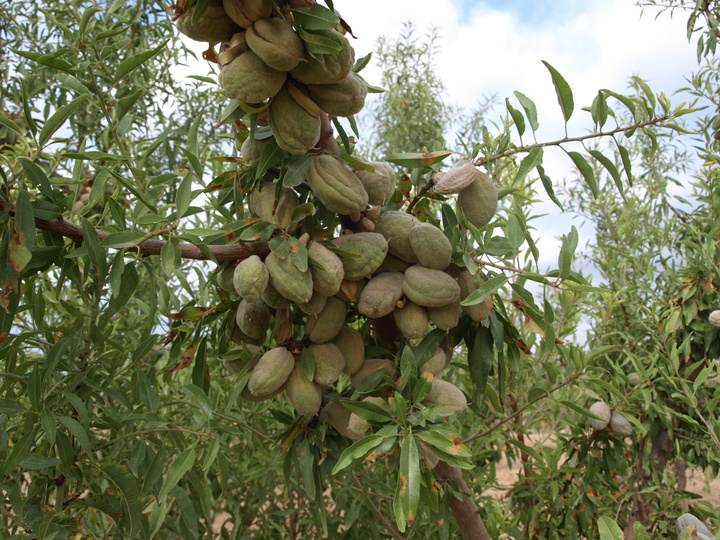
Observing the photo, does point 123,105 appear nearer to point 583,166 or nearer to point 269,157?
point 269,157

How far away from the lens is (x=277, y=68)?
0.69 m

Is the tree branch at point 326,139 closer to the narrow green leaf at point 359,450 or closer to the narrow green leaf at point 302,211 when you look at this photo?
the narrow green leaf at point 302,211

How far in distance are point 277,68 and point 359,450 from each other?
18.7 inches

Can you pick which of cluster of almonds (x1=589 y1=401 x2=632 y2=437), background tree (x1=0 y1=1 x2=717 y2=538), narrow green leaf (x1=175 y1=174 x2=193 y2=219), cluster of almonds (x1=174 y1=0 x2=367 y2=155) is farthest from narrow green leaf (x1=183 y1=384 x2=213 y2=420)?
cluster of almonds (x1=589 y1=401 x2=632 y2=437)

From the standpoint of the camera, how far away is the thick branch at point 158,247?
2.45 ft

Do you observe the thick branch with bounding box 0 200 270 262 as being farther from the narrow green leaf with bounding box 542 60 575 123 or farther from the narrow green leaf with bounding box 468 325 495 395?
the narrow green leaf with bounding box 542 60 575 123

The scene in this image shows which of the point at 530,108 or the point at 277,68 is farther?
the point at 530,108

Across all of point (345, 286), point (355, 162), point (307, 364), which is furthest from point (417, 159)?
point (307, 364)

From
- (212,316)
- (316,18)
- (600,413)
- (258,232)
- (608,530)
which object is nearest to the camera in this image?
(608,530)

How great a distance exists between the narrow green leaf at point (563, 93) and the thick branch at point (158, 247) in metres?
0.47

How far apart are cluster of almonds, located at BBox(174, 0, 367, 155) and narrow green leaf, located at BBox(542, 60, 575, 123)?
10.3 inches

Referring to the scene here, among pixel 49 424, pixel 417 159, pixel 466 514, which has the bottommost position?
pixel 466 514

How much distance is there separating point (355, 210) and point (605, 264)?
158cm

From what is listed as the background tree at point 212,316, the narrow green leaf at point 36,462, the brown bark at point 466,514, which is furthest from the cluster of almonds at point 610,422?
the narrow green leaf at point 36,462
